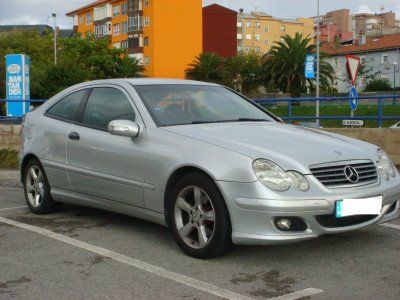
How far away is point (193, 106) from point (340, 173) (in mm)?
1641

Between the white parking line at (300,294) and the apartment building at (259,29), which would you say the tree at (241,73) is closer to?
the apartment building at (259,29)

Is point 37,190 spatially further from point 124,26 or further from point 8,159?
point 124,26

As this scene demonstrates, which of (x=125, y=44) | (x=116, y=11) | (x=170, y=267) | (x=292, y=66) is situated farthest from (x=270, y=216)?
(x=116, y=11)

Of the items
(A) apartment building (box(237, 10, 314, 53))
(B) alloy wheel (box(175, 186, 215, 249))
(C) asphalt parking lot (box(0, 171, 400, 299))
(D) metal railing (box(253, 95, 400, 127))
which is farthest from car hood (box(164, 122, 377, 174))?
(A) apartment building (box(237, 10, 314, 53))

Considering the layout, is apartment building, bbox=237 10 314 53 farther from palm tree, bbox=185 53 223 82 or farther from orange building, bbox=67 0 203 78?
palm tree, bbox=185 53 223 82

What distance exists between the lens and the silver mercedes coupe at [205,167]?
4.14 m

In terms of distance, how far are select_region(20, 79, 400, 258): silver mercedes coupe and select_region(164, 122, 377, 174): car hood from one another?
10 mm

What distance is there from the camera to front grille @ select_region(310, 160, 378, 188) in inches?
166

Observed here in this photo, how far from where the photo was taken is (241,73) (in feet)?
254

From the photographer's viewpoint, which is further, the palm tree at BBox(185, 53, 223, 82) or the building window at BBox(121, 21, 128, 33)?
the building window at BBox(121, 21, 128, 33)

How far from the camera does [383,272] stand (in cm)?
417

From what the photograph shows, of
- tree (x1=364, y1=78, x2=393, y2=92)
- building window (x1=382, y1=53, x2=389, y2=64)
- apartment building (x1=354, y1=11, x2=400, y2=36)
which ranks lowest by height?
tree (x1=364, y1=78, x2=393, y2=92)

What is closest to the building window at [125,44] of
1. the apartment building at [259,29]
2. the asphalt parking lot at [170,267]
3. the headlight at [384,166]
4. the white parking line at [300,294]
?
the apartment building at [259,29]

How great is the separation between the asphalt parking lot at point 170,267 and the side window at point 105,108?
1077mm
